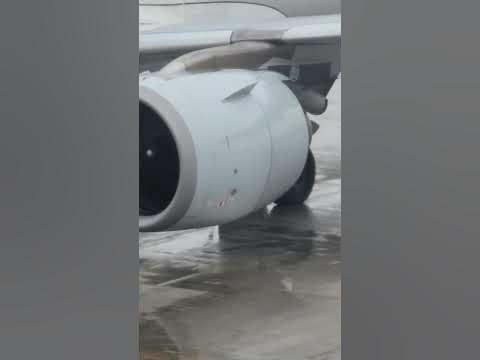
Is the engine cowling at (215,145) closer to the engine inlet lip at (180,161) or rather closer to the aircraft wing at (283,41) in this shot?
the engine inlet lip at (180,161)

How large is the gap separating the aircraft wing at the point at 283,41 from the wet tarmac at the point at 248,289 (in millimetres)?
1350

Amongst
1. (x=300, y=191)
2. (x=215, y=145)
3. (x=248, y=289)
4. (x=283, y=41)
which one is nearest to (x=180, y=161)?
(x=215, y=145)

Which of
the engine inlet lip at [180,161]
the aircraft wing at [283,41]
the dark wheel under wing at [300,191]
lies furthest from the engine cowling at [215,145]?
the dark wheel under wing at [300,191]

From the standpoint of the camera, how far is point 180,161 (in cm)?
537

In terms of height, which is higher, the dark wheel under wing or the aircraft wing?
the aircraft wing

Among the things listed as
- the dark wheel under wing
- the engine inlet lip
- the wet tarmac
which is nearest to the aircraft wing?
the dark wheel under wing

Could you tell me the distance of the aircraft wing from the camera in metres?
6.70

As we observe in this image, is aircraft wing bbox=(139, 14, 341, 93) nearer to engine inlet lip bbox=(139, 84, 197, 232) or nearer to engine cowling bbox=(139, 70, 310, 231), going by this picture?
engine cowling bbox=(139, 70, 310, 231)

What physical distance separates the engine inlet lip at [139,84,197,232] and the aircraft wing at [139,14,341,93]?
5.08ft

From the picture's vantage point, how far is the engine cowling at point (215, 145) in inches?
214

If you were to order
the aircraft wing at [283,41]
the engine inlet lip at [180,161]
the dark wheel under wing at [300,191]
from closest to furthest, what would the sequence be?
the engine inlet lip at [180,161] → the aircraft wing at [283,41] → the dark wheel under wing at [300,191]

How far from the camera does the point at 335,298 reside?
535 centimetres
